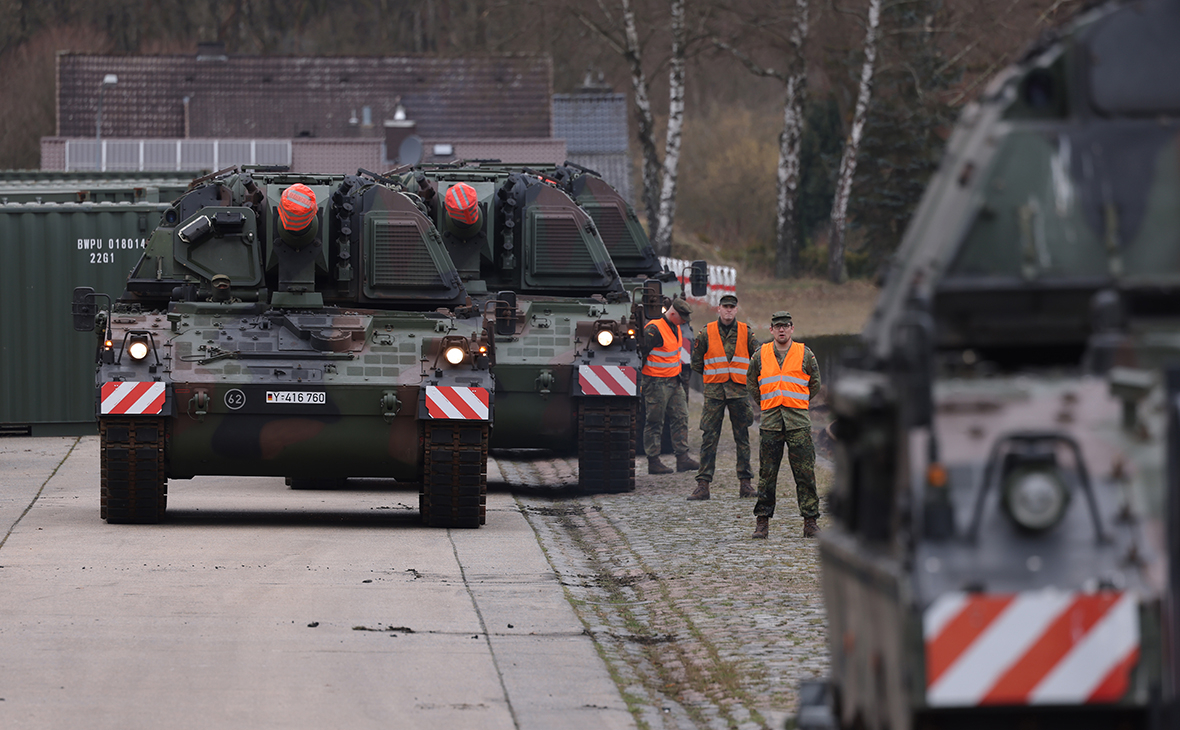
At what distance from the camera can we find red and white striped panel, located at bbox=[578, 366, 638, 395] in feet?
55.5

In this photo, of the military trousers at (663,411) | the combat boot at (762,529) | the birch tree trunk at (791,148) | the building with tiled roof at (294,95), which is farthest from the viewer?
the building with tiled roof at (294,95)

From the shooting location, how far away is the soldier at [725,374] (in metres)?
17.0

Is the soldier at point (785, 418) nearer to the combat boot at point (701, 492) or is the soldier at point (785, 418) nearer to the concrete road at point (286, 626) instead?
the concrete road at point (286, 626)

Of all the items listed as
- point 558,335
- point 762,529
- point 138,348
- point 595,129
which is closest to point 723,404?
point 558,335

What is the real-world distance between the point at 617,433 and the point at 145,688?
30.1 ft

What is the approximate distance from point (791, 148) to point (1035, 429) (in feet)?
131

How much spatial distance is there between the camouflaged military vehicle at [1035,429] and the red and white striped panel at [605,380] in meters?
11.5

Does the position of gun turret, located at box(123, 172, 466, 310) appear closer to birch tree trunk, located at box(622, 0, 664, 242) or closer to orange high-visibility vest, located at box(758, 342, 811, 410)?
orange high-visibility vest, located at box(758, 342, 811, 410)

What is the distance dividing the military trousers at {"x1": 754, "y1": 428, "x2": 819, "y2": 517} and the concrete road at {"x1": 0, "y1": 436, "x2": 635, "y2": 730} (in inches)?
70.5

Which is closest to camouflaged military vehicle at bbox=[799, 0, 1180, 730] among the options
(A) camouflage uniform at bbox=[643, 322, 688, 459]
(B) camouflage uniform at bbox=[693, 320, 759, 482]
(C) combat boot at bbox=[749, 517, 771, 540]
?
(C) combat boot at bbox=[749, 517, 771, 540]

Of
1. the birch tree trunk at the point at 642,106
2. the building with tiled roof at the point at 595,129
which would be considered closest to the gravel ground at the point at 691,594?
the birch tree trunk at the point at 642,106

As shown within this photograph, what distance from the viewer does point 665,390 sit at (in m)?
19.5

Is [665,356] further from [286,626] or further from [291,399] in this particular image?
[286,626]

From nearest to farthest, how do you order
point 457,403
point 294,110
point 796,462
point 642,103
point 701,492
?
point 457,403 < point 796,462 < point 701,492 < point 642,103 < point 294,110
